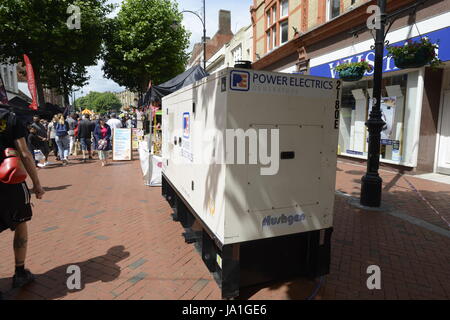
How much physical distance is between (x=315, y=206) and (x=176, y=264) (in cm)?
186

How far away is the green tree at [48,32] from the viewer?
15.8 meters

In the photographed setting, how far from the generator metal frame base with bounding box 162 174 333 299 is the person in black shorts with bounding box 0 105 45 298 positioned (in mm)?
1854

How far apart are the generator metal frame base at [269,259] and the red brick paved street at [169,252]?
13 cm

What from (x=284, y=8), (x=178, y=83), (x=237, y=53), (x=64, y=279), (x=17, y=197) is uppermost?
(x=237, y=53)

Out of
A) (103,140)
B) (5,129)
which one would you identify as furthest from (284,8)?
(5,129)

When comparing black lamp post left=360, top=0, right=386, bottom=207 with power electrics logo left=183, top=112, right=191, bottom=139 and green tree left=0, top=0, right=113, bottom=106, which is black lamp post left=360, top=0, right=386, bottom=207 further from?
green tree left=0, top=0, right=113, bottom=106

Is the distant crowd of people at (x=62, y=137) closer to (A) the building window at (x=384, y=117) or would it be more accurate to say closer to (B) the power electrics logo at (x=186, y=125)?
(B) the power electrics logo at (x=186, y=125)

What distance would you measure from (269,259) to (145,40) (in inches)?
908

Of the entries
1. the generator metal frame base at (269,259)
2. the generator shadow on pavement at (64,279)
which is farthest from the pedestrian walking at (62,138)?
the generator metal frame base at (269,259)

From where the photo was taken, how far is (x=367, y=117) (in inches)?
414

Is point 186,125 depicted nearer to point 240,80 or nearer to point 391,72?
point 240,80

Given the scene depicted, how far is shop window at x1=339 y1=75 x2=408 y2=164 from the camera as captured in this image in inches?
352

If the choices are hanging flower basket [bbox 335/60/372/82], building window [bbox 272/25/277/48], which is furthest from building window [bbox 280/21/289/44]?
hanging flower basket [bbox 335/60/372/82]

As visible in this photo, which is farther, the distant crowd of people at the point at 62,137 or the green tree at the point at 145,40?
the green tree at the point at 145,40
